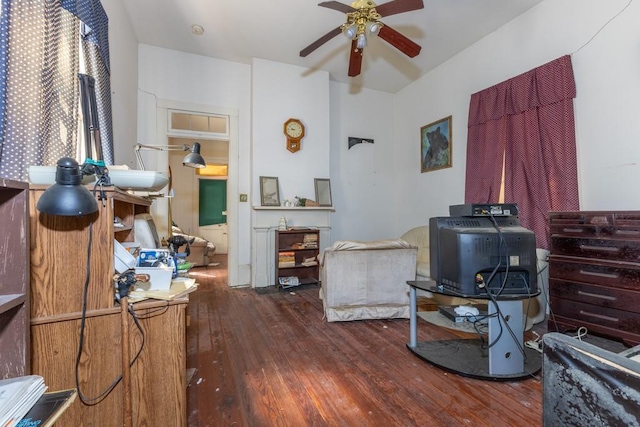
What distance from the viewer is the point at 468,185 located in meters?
3.49

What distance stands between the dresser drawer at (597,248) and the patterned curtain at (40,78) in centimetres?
336

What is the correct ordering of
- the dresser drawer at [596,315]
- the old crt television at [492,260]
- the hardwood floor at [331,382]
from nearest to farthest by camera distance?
the hardwood floor at [331,382]
the old crt television at [492,260]
the dresser drawer at [596,315]

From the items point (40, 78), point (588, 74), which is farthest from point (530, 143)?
point (40, 78)

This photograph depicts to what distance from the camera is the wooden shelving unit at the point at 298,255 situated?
3.84 metres

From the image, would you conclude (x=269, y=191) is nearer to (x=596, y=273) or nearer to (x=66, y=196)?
(x=66, y=196)

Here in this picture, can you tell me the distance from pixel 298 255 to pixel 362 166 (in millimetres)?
1978

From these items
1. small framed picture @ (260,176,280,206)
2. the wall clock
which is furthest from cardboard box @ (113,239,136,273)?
the wall clock

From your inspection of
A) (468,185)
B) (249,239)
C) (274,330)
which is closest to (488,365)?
(274,330)

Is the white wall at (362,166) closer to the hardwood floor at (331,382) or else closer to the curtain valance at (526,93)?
the curtain valance at (526,93)

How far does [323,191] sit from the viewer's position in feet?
14.2

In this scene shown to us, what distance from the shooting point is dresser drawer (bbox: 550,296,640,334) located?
1843 mm

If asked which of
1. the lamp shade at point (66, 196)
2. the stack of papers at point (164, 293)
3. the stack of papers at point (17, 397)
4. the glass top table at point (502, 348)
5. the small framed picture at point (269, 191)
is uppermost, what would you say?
the small framed picture at point (269, 191)

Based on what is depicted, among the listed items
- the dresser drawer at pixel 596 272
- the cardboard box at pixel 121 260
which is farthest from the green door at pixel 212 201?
the dresser drawer at pixel 596 272

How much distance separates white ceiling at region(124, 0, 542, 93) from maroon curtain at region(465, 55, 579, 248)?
78 cm
